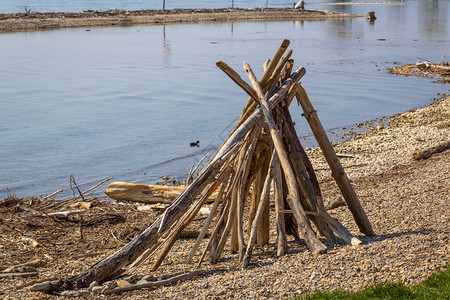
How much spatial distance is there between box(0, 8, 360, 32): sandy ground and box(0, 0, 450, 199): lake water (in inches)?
226

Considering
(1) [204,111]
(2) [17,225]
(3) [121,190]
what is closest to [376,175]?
(3) [121,190]

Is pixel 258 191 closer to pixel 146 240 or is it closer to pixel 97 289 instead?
pixel 146 240

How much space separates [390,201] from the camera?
27.9 feet

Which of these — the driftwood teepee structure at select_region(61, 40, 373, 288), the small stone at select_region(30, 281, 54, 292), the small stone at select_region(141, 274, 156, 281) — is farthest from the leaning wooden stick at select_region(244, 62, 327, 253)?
the small stone at select_region(30, 281, 54, 292)

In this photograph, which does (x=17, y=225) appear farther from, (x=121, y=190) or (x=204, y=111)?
(x=204, y=111)

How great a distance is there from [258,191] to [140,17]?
201 ft

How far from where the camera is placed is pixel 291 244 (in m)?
6.86

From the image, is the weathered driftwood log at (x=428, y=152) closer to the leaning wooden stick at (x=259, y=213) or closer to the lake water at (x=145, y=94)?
the lake water at (x=145, y=94)

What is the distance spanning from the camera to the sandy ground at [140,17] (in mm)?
56094

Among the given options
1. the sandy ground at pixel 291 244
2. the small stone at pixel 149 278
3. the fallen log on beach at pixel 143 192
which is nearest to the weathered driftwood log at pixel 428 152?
the sandy ground at pixel 291 244

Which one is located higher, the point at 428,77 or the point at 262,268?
the point at 428,77

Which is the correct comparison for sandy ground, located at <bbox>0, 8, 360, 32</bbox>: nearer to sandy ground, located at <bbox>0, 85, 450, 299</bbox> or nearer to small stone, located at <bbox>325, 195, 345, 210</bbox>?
sandy ground, located at <bbox>0, 85, 450, 299</bbox>

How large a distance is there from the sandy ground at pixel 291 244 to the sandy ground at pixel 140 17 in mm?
48906

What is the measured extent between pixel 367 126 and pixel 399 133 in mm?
2209
